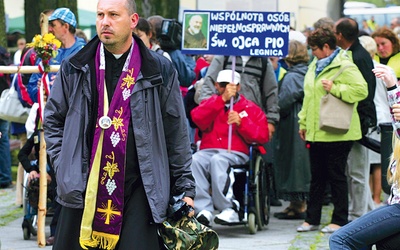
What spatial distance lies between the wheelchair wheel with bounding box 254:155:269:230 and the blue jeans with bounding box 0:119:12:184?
5052 millimetres

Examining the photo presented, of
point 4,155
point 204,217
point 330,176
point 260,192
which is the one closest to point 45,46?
point 204,217

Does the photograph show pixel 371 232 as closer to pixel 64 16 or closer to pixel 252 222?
pixel 252 222

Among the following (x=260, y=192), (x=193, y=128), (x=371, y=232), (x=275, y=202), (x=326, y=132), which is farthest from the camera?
(x=275, y=202)

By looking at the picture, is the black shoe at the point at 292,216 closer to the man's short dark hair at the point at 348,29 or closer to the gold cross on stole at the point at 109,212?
the man's short dark hair at the point at 348,29

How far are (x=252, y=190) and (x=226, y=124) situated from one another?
726mm

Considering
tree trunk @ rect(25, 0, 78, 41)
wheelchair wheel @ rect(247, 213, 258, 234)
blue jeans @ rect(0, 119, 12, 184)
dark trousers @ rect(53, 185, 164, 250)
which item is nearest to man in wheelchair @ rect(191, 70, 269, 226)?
wheelchair wheel @ rect(247, 213, 258, 234)

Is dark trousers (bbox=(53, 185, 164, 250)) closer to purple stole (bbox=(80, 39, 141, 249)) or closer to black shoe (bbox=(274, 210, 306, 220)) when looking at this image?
purple stole (bbox=(80, 39, 141, 249))

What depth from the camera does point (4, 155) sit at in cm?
1455

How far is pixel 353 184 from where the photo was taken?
11070 mm

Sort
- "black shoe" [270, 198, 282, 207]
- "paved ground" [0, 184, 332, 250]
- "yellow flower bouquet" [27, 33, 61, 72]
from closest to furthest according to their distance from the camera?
"yellow flower bouquet" [27, 33, 61, 72], "paved ground" [0, 184, 332, 250], "black shoe" [270, 198, 282, 207]

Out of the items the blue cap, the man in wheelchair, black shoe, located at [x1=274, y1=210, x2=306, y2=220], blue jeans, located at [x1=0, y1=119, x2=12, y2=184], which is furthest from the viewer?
blue jeans, located at [x1=0, y1=119, x2=12, y2=184]

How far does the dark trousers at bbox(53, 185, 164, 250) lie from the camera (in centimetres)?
563

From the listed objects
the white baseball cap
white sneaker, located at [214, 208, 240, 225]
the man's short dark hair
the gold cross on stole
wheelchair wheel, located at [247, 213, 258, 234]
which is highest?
the man's short dark hair

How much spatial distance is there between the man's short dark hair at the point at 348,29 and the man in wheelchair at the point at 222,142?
3.91 ft
